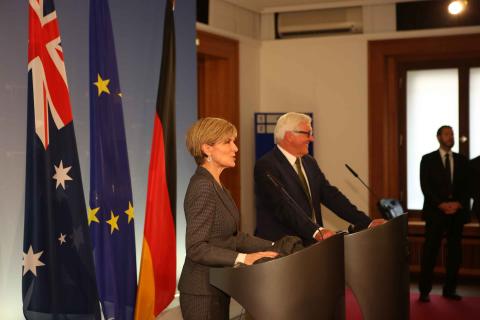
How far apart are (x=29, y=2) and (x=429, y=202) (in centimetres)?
412

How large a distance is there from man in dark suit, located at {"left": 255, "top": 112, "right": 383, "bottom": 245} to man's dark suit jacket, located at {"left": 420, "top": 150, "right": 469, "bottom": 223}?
2400 mm

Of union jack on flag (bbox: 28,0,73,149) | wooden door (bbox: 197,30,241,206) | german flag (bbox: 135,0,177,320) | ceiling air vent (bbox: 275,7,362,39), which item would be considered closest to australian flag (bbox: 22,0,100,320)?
union jack on flag (bbox: 28,0,73,149)

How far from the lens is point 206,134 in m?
2.76

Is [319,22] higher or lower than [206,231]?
higher

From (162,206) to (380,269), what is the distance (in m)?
1.24

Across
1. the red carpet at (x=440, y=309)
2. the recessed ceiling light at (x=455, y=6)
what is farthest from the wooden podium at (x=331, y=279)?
the recessed ceiling light at (x=455, y=6)

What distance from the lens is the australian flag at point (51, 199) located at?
3.31 m

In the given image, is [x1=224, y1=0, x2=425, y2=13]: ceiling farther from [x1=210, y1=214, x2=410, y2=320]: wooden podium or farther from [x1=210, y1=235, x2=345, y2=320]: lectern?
[x1=210, y1=235, x2=345, y2=320]: lectern

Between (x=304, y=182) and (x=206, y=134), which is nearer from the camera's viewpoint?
(x=206, y=134)

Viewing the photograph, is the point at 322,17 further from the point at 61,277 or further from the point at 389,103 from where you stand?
the point at 61,277

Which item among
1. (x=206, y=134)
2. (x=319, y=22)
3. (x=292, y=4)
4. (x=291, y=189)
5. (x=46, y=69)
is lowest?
(x=291, y=189)

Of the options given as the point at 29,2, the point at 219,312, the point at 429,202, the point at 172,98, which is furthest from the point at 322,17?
the point at 219,312

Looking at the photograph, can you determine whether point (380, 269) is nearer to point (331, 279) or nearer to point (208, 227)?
point (331, 279)

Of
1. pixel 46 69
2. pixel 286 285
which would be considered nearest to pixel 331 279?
pixel 286 285
